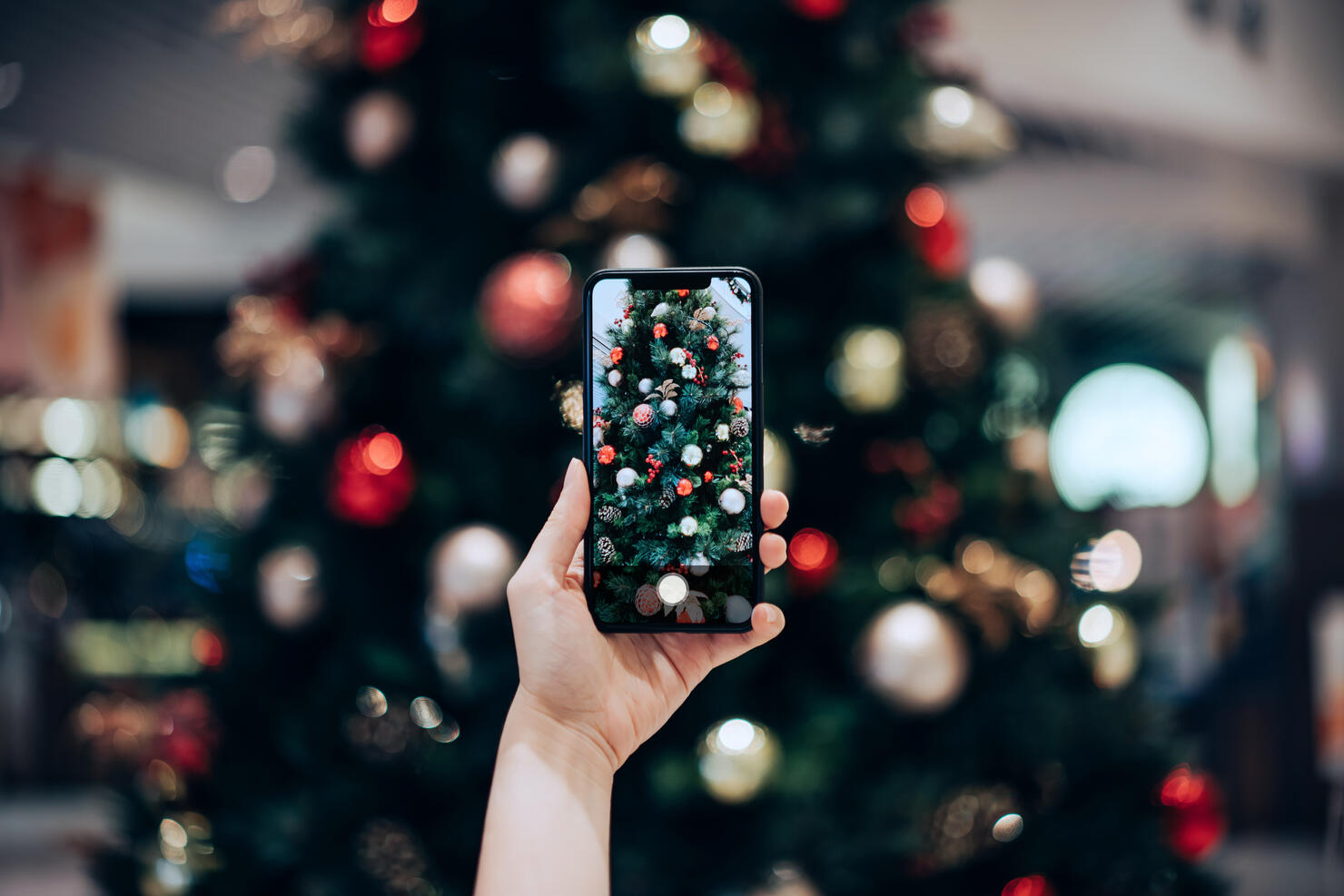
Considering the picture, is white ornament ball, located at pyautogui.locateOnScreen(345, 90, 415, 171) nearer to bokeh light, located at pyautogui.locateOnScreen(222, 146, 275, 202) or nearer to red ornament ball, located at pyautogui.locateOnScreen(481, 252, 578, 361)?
red ornament ball, located at pyautogui.locateOnScreen(481, 252, 578, 361)

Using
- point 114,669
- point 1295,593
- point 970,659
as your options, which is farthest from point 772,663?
point 114,669

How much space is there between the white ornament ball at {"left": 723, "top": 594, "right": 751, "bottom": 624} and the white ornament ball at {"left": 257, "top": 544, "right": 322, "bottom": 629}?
3.17 ft

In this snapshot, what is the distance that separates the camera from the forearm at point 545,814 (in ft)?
2.29

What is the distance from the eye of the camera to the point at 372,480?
1460mm

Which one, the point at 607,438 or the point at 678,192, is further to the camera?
the point at 678,192

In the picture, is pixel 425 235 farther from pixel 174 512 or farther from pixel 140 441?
pixel 140 441

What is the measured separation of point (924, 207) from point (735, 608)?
40.9 inches

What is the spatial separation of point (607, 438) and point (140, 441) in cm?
567

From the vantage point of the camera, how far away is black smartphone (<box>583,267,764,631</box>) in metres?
0.77

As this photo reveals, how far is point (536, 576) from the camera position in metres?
0.75

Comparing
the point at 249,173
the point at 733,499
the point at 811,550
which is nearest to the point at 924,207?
the point at 811,550

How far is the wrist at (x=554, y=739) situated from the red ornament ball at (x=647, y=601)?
10 centimetres

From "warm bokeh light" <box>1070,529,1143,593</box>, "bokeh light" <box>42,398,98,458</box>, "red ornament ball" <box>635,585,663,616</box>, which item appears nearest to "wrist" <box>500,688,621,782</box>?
"red ornament ball" <box>635,585,663,616</box>

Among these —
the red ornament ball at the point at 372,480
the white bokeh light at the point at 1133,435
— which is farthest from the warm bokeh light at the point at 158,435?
the white bokeh light at the point at 1133,435
